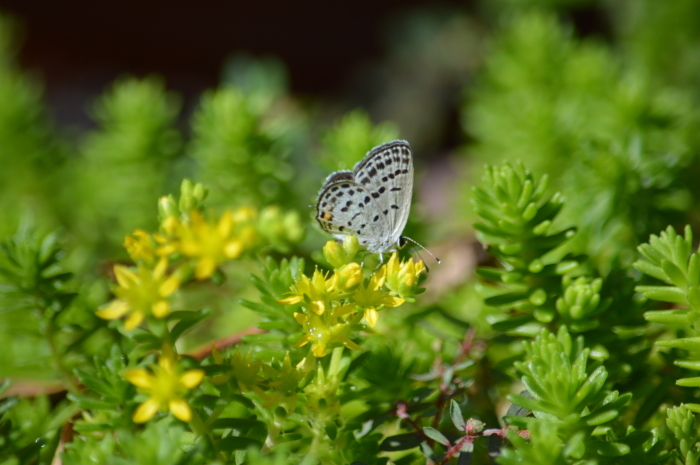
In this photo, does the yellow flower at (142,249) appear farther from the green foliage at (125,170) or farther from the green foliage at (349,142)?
the green foliage at (125,170)

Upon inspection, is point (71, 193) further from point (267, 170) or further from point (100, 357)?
point (100, 357)

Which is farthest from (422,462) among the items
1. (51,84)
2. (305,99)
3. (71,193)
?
(51,84)

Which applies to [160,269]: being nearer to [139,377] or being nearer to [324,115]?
[139,377]

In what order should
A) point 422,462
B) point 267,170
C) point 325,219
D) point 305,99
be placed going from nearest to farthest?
1. point 422,462
2. point 325,219
3. point 267,170
4. point 305,99

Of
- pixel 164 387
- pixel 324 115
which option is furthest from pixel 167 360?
pixel 324 115

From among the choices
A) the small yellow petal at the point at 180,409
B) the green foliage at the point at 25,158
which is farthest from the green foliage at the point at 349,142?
the green foliage at the point at 25,158

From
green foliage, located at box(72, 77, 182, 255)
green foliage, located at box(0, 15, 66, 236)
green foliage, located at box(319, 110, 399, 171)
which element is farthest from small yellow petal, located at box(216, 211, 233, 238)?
green foliage, located at box(0, 15, 66, 236)
